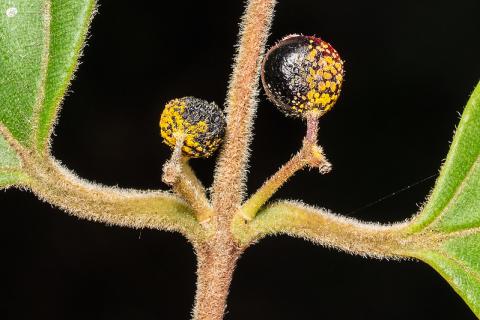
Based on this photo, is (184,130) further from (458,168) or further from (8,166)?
(458,168)

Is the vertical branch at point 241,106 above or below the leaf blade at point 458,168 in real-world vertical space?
above

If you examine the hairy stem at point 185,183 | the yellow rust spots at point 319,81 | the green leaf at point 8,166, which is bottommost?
the green leaf at point 8,166

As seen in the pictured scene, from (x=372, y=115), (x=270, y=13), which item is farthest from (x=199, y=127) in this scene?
(x=372, y=115)

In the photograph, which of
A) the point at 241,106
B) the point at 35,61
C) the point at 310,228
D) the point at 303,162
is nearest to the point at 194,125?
the point at 241,106

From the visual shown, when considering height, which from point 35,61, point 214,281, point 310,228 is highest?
point 35,61

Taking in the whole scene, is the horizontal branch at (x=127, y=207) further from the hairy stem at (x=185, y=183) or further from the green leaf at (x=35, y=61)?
the green leaf at (x=35, y=61)

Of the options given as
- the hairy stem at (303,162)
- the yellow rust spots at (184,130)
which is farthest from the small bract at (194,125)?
the hairy stem at (303,162)

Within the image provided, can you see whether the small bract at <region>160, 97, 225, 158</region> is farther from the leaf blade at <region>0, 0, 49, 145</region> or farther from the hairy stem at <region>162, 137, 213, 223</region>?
the leaf blade at <region>0, 0, 49, 145</region>
